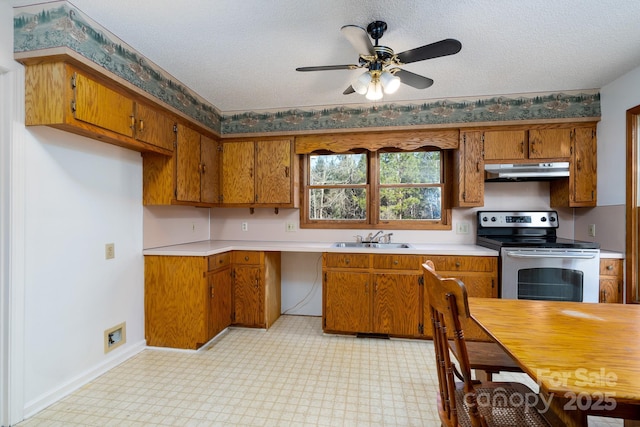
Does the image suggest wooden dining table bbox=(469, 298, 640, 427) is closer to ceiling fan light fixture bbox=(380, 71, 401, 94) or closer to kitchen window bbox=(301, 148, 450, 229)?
ceiling fan light fixture bbox=(380, 71, 401, 94)

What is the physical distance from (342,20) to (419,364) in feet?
8.41

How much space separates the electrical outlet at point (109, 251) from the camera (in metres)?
2.24

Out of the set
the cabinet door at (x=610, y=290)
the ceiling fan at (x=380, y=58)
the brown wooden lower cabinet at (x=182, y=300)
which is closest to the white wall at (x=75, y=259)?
the brown wooden lower cabinet at (x=182, y=300)

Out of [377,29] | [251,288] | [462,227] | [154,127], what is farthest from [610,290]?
[154,127]

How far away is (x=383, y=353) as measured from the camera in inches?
99.2

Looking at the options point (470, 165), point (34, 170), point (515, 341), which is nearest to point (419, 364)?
point (515, 341)

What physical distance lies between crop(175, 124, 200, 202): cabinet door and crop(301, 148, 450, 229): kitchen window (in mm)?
1212

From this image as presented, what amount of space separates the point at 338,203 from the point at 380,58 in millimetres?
1875

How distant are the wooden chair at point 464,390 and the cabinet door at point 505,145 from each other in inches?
88.7

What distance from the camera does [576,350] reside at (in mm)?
938

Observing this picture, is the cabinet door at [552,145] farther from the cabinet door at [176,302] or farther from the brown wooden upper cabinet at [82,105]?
the brown wooden upper cabinet at [82,105]

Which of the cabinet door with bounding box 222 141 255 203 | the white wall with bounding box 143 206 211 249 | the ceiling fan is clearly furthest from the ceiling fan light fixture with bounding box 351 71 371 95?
the white wall with bounding box 143 206 211 249

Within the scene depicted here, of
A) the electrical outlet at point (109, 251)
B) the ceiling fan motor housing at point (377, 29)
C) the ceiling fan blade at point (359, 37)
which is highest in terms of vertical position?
the ceiling fan motor housing at point (377, 29)

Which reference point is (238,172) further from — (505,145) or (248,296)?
(505,145)
